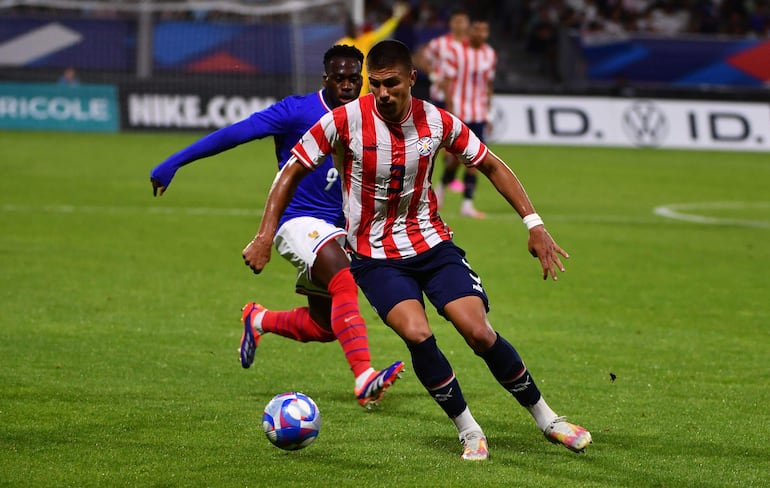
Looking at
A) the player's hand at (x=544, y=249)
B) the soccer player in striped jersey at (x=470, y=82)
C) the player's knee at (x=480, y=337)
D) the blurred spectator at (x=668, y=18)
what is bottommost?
the blurred spectator at (x=668, y=18)

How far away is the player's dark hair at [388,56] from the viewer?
571 cm

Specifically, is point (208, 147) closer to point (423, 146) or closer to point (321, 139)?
point (321, 139)

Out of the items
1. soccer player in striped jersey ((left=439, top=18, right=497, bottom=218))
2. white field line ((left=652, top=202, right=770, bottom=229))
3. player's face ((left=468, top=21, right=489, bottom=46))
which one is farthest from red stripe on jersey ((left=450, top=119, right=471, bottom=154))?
white field line ((left=652, top=202, right=770, bottom=229))

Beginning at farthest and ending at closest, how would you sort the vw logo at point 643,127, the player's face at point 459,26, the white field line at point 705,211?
the vw logo at point 643,127 < the player's face at point 459,26 < the white field line at point 705,211

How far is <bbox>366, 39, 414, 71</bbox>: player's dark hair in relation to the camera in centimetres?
571

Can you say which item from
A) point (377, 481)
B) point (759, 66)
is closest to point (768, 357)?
point (377, 481)

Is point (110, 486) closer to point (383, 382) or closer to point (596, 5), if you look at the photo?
point (383, 382)

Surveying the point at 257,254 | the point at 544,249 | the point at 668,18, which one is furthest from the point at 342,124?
the point at 668,18

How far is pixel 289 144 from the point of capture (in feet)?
24.0

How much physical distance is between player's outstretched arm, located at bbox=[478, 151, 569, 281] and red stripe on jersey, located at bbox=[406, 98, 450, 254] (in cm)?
27

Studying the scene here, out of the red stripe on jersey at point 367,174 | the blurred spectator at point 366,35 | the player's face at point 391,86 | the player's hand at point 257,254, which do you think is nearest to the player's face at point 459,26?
the blurred spectator at point 366,35

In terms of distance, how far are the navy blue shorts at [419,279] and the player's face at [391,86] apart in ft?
2.34

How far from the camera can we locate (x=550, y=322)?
9617 millimetres

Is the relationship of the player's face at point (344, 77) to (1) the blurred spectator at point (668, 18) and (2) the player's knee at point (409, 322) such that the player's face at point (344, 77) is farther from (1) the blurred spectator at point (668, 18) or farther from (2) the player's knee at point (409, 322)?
(1) the blurred spectator at point (668, 18)
